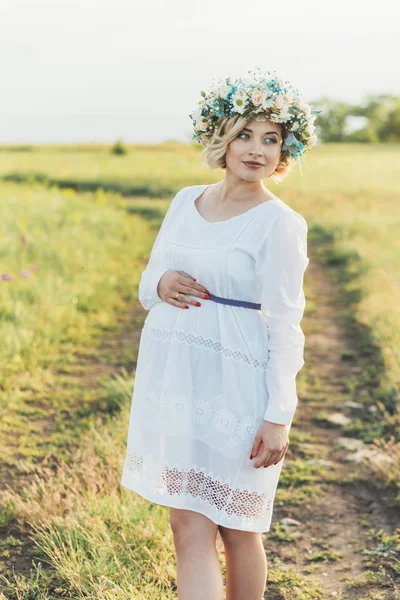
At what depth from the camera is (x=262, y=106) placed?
8.41 feet

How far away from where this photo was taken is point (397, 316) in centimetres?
721

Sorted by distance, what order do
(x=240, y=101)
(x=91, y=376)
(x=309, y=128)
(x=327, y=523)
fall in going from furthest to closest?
(x=91, y=376) < (x=327, y=523) < (x=309, y=128) < (x=240, y=101)

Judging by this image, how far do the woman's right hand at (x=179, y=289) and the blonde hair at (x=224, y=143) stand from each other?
452 mm

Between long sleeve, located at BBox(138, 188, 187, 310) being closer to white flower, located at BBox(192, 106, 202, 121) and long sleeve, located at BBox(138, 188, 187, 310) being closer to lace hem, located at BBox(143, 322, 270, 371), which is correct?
lace hem, located at BBox(143, 322, 270, 371)

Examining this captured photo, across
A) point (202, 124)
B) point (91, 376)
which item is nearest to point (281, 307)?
point (202, 124)

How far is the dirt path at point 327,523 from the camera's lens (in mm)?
3494

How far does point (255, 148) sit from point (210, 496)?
1238 mm

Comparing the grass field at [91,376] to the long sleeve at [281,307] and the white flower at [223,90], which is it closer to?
the long sleeve at [281,307]

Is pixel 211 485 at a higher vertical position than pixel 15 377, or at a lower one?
higher

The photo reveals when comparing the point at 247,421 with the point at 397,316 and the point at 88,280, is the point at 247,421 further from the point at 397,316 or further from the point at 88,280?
the point at 88,280

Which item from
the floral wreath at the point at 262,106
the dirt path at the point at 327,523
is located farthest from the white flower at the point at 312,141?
the dirt path at the point at 327,523

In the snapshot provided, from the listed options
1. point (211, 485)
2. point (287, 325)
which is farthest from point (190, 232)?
point (211, 485)

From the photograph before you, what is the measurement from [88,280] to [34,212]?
13.8ft

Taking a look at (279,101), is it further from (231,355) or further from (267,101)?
(231,355)
